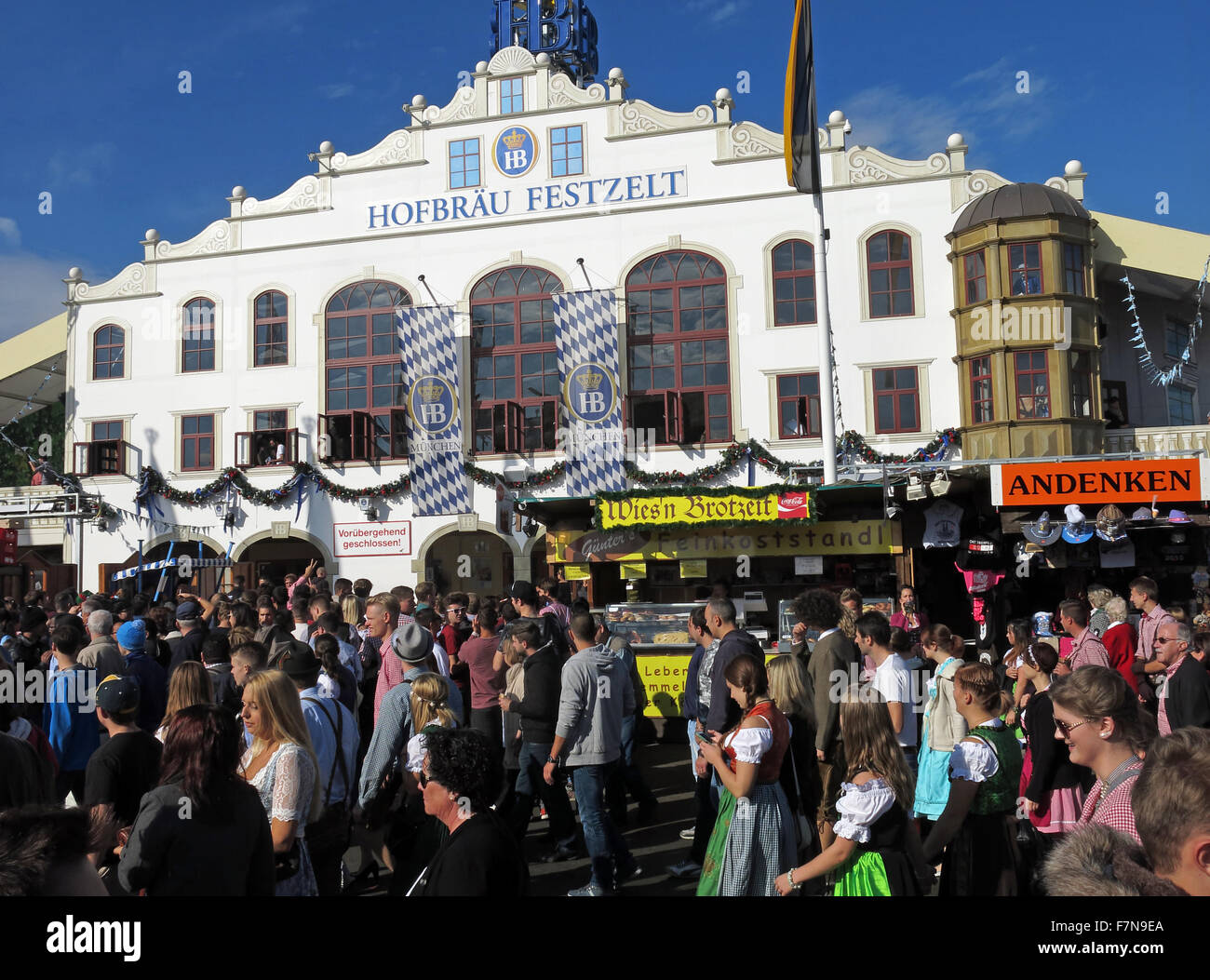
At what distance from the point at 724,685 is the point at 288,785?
3013mm

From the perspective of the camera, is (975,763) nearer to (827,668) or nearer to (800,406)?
(827,668)

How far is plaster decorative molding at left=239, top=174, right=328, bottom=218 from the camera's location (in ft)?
87.3

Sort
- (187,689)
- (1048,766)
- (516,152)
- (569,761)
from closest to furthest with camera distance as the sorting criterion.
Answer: (187,689) → (1048,766) → (569,761) → (516,152)

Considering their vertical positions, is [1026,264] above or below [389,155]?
below

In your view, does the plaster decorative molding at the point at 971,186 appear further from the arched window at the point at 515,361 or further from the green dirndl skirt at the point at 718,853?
the green dirndl skirt at the point at 718,853

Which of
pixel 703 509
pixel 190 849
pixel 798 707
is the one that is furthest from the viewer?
pixel 703 509

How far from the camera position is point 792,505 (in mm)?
15898

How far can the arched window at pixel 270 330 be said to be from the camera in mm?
26719

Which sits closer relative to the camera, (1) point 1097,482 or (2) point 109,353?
(1) point 1097,482

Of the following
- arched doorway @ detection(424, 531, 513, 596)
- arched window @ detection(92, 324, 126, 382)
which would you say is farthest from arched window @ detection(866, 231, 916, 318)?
arched window @ detection(92, 324, 126, 382)

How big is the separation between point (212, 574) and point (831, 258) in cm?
1811

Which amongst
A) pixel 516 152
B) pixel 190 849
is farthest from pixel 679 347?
pixel 190 849

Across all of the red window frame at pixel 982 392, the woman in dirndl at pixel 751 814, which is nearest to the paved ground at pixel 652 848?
the woman in dirndl at pixel 751 814
